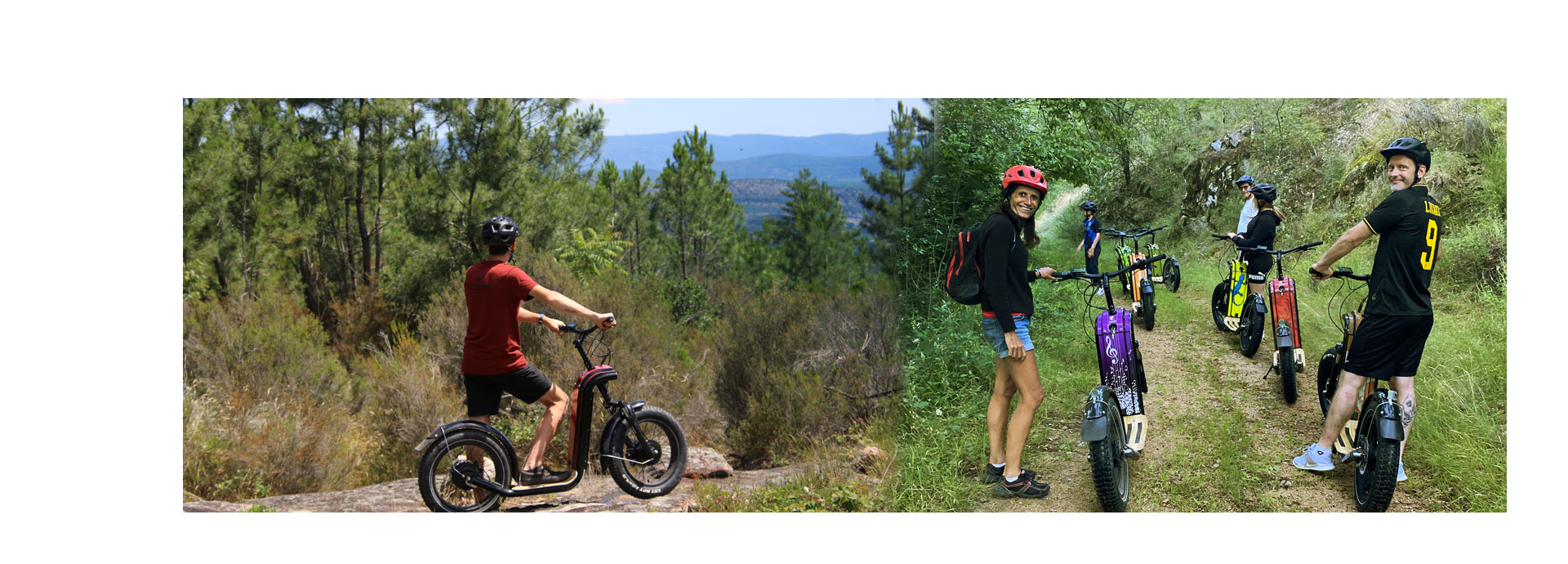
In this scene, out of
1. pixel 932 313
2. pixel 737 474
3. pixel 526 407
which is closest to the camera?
pixel 932 313

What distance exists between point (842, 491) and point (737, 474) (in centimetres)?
141

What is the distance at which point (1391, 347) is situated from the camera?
171 inches

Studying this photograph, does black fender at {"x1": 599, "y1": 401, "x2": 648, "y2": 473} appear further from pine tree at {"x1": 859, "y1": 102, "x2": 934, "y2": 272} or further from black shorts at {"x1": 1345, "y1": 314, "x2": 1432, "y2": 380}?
black shorts at {"x1": 1345, "y1": 314, "x2": 1432, "y2": 380}

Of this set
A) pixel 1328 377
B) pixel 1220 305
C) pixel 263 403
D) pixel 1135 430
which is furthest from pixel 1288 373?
pixel 263 403

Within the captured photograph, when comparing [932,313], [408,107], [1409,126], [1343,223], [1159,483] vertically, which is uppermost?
[408,107]

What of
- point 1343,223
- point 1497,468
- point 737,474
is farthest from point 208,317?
point 1497,468

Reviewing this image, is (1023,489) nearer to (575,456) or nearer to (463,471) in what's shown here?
(575,456)

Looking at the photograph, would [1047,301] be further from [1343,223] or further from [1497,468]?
[1497,468]

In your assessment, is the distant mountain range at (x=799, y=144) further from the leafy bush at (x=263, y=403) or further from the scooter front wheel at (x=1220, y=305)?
the leafy bush at (x=263, y=403)

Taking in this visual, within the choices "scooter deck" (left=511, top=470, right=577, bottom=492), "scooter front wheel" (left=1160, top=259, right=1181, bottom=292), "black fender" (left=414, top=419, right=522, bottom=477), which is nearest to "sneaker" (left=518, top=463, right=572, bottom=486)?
"scooter deck" (left=511, top=470, right=577, bottom=492)

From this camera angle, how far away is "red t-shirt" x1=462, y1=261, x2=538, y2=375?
4636 millimetres

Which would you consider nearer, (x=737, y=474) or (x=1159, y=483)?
(x=1159, y=483)

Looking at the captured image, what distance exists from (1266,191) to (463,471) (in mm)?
4509

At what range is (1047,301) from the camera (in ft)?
15.7
